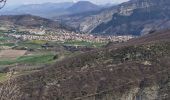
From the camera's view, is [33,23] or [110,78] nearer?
[110,78]

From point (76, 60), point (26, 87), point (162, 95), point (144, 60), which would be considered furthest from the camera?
point (76, 60)

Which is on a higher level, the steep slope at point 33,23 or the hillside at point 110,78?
the hillside at point 110,78

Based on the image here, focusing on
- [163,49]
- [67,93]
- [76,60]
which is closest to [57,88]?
[67,93]

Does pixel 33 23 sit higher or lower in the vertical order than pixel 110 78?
lower

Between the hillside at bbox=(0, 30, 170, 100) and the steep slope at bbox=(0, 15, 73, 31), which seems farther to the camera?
the steep slope at bbox=(0, 15, 73, 31)

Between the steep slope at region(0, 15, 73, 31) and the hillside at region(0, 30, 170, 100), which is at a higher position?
the hillside at region(0, 30, 170, 100)

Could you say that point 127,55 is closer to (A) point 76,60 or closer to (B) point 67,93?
(A) point 76,60

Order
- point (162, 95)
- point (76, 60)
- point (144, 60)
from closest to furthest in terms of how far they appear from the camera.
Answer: point (162, 95), point (144, 60), point (76, 60)

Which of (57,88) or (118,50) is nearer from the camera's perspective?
(57,88)
